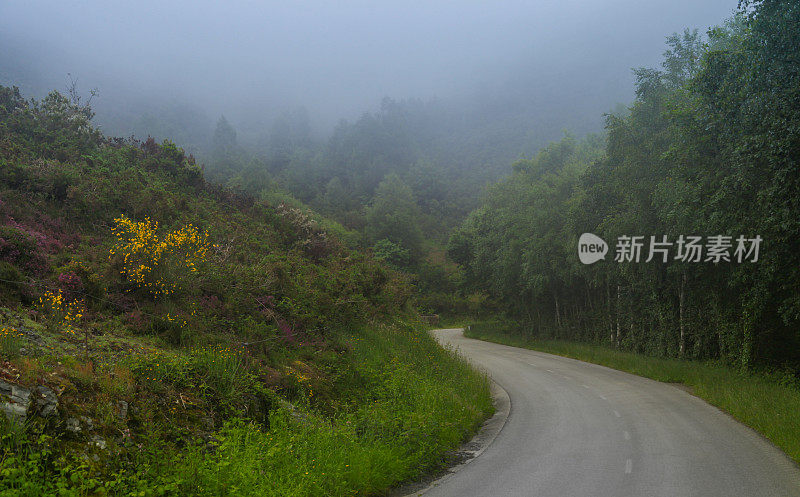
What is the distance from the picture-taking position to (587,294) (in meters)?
33.1

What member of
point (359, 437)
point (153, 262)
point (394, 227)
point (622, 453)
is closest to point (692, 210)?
point (622, 453)

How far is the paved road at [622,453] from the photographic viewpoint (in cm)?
788

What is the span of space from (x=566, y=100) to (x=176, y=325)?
188404 mm

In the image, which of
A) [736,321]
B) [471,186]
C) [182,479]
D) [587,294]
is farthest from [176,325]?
[471,186]

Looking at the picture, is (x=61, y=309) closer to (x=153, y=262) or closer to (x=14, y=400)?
(x=153, y=262)

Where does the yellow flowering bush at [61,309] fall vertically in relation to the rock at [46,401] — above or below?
above

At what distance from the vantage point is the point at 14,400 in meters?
5.23

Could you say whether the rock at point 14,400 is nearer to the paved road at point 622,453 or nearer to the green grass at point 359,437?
the green grass at point 359,437

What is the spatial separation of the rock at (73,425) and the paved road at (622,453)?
506 centimetres

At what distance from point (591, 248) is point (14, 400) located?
25458 millimetres

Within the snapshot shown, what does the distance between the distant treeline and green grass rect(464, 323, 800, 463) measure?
4.24ft

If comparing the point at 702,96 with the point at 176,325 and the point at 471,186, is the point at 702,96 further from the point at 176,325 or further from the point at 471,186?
the point at 471,186

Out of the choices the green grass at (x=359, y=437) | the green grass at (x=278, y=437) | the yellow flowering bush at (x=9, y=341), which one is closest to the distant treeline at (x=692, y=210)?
the green grass at (x=359, y=437)

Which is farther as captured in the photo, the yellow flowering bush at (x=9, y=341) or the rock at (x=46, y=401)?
the yellow flowering bush at (x=9, y=341)
